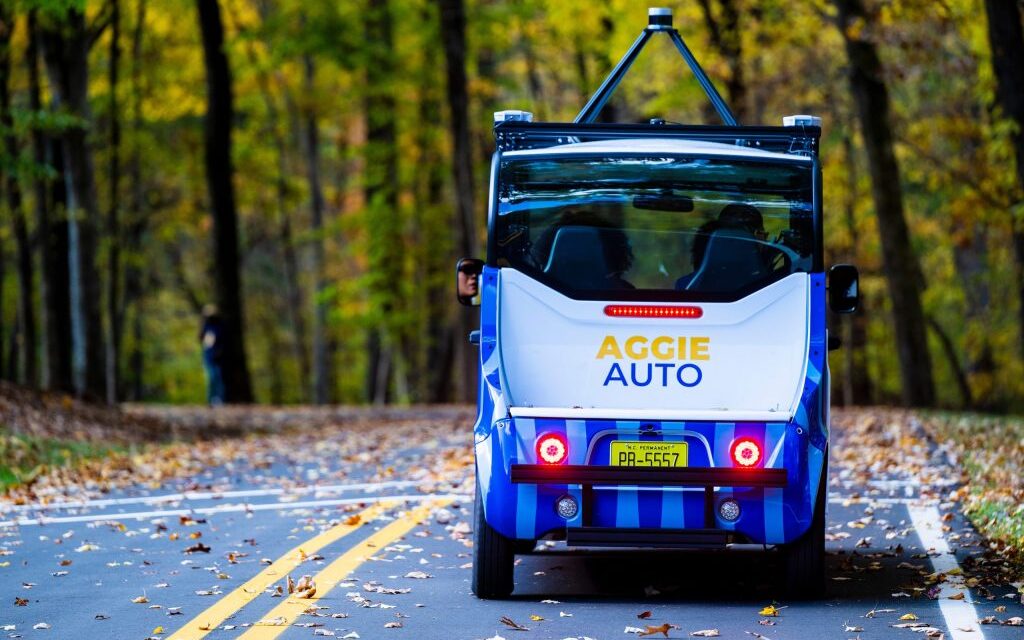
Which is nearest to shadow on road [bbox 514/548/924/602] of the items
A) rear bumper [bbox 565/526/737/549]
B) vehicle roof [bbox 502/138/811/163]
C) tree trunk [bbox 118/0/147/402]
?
rear bumper [bbox 565/526/737/549]

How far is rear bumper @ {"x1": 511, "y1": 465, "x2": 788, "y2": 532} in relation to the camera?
7.63 m

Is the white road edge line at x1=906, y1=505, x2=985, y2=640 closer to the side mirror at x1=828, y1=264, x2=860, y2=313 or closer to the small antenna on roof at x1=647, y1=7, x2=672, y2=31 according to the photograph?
the side mirror at x1=828, y1=264, x2=860, y2=313

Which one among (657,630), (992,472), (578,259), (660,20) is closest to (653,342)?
(578,259)

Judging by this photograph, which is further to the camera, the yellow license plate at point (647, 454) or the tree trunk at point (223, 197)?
the tree trunk at point (223, 197)

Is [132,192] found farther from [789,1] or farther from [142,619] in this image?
[142,619]

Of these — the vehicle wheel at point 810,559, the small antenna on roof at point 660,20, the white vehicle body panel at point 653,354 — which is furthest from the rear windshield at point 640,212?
the small antenna on roof at point 660,20

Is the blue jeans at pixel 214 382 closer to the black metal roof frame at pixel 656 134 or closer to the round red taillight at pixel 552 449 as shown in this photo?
the black metal roof frame at pixel 656 134

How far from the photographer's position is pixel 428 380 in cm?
4434

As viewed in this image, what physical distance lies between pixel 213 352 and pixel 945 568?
21842 mm

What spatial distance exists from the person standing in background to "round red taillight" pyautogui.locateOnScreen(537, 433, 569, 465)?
21.8 m

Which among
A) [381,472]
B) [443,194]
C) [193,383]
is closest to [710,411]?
[381,472]

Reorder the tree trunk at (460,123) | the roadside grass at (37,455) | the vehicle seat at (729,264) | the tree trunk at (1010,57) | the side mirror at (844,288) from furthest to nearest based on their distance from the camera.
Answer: the tree trunk at (460,123) → the tree trunk at (1010,57) → the roadside grass at (37,455) → the side mirror at (844,288) → the vehicle seat at (729,264)

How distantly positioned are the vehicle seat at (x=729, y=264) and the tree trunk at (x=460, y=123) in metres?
20.9

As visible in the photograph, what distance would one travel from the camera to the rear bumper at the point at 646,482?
25.0 ft
